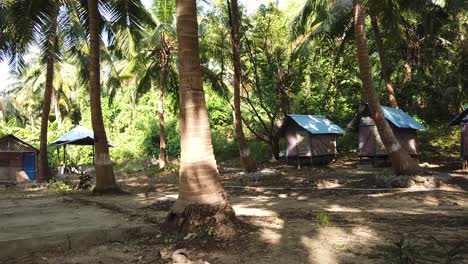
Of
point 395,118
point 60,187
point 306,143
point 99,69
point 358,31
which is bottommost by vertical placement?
point 60,187

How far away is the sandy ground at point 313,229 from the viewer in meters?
5.34

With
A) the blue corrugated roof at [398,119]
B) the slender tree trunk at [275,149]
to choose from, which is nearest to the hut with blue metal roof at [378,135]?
the blue corrugated roof at [398,119]

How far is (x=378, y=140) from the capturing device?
1891 centimetres

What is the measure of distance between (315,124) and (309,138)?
35.9 inches

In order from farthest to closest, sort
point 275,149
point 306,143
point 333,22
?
point 275,149 < point 306,143 < point 333,22

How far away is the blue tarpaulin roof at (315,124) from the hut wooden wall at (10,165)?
1230 centimetres

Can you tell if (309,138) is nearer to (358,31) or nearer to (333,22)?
(333,22)

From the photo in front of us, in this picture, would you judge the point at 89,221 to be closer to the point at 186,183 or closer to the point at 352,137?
the point at 186,183

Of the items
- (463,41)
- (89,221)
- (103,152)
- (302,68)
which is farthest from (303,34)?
(89,221)

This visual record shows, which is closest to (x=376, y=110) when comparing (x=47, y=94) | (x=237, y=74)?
(x=237, y=74)

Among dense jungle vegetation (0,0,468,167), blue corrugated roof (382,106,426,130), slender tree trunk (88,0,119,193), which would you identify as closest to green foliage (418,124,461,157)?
dense jungle vegetation (0,0,468,167)

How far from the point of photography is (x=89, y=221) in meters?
7.67

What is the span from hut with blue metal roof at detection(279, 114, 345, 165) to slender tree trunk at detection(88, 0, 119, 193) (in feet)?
32.8

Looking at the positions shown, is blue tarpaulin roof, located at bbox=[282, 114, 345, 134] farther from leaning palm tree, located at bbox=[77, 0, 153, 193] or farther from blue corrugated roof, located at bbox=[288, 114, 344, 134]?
leaning palm tree, located at bbox=[77, 0, 153, 193]
